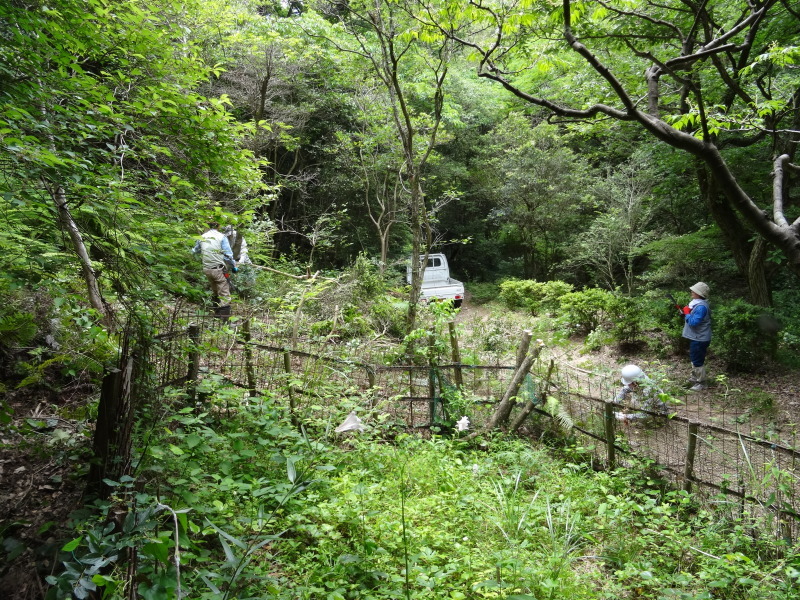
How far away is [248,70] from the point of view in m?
11.9

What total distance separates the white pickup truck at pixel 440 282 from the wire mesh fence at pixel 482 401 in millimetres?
7407

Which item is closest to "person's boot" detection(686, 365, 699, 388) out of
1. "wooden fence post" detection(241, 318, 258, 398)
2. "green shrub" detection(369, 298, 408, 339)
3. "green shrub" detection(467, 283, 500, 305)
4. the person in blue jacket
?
the person in blue jacket

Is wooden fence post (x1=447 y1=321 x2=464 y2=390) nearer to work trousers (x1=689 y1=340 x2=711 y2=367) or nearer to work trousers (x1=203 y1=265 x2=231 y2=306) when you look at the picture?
work trousers (x1=203 y1=265 x2=231 y2=306)

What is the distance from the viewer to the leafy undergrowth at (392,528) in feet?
7.62

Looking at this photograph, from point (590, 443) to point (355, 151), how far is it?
37.3 feet

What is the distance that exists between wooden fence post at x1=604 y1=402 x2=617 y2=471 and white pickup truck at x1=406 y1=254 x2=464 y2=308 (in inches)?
358

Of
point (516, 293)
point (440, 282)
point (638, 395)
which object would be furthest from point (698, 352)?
point (440, 282)

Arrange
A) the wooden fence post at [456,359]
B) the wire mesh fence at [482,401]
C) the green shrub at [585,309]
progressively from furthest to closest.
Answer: the green shrub at [585,309] → the wooden fence post at [456,359] → the wire mesh fence at [482,401]

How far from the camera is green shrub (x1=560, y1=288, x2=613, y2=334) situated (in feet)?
34.2

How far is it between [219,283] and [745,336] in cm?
873

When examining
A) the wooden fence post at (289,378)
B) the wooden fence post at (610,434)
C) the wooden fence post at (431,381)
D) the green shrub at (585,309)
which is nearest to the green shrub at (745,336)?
Result: the green shrub at (585,309)

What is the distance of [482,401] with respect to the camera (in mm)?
5523

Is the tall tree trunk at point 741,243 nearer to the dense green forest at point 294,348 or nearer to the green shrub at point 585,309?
the dense green forest at point 294,348

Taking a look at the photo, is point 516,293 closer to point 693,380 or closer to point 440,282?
point 440,282
